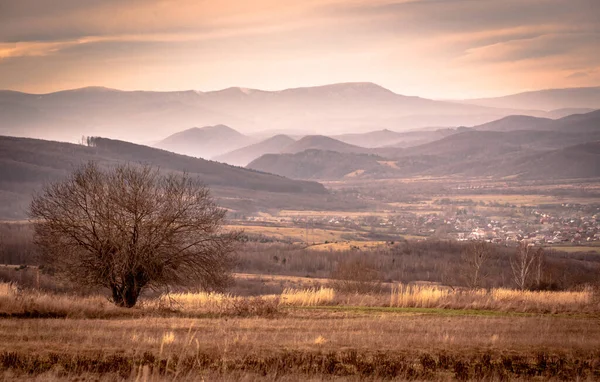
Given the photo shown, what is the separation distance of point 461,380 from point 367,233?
14917cm

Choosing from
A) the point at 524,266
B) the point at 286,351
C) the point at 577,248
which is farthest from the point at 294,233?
the point at 286,351

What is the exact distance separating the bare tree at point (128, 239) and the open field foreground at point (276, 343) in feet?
8.91

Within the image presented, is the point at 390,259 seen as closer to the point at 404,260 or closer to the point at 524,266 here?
the point at 404,260

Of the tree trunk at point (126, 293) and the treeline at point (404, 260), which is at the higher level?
the tree trunk at point (126, 293)

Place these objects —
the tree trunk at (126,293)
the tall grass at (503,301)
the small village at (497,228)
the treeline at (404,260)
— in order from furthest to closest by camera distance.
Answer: the small village at (497,228) < the treeline at (404,260) < the tall grass at (503,301) < the tree trunk at (126,293)

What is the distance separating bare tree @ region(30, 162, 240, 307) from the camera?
33.0 metres

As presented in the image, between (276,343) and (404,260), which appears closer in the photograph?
(276,343)

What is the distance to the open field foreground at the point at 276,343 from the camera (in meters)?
18.3

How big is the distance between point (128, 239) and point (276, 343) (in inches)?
545

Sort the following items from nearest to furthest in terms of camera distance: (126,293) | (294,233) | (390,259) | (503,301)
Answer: (126,293)
(503,301)
(390,259)
(294,233)

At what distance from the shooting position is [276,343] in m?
21.3

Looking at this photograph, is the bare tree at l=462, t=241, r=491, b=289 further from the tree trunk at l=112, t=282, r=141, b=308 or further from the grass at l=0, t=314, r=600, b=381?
the grass at l=0, t=314, r=600, b=381

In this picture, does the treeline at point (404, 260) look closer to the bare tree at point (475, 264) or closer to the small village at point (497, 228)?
the bare tree at point (475, 264)

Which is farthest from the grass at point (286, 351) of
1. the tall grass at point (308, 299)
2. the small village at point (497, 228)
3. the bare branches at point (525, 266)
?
the small village at point (497, 228)
